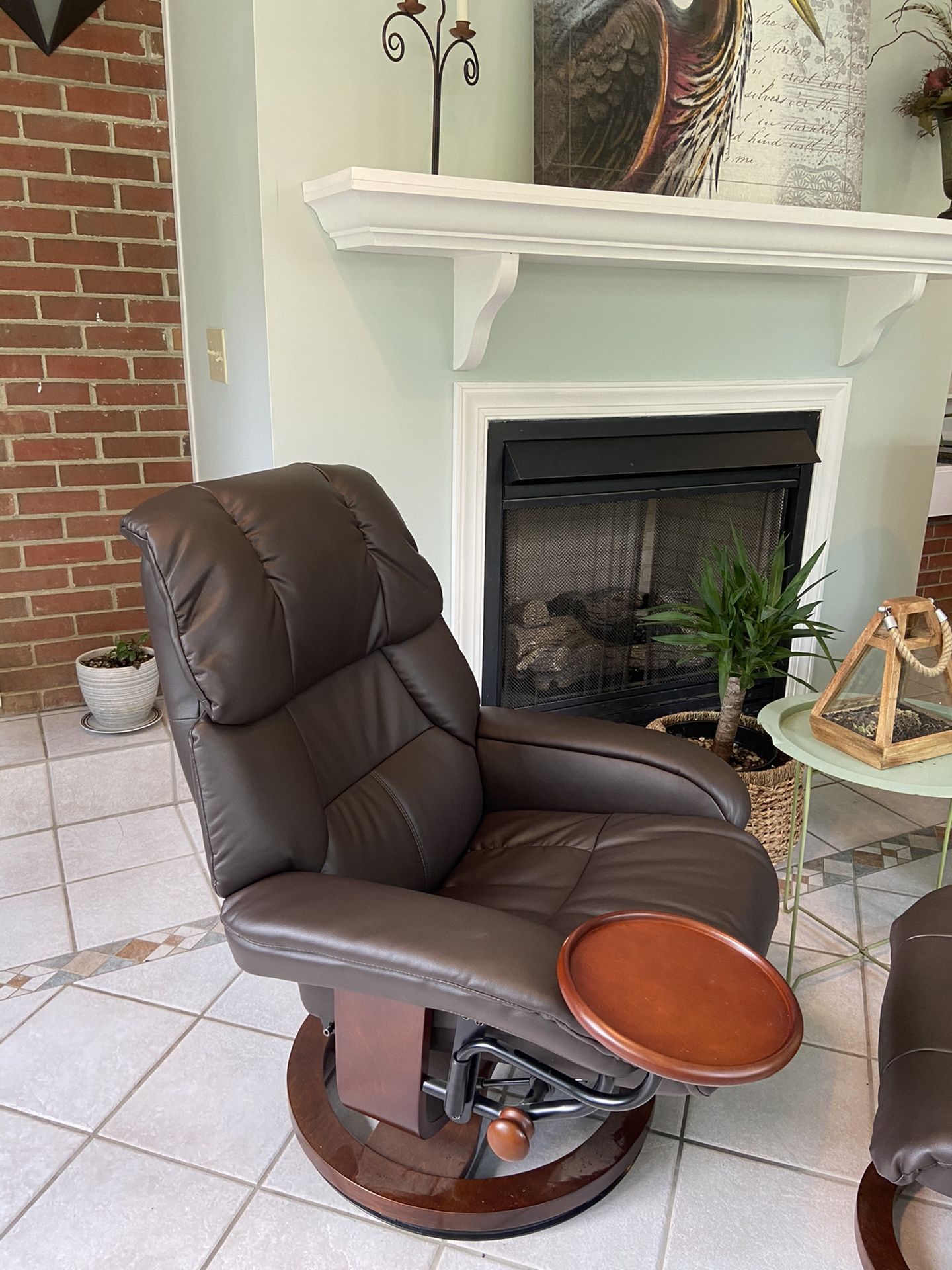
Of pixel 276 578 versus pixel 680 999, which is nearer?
pixel 680 999

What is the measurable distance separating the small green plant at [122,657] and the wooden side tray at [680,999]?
1.91 m

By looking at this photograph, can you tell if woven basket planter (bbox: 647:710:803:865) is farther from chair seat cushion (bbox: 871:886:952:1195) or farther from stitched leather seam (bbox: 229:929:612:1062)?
stitched leather seam (bbox: 229:929:612:1062)

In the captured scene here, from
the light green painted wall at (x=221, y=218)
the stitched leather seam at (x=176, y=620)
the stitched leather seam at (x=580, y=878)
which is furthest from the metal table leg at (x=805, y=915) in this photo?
the light green painted wall at (x=221, y=218)

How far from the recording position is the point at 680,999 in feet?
3.88

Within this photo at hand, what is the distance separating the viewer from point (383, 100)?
215 centimetres

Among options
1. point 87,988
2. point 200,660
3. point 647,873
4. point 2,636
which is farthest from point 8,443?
point 647,873

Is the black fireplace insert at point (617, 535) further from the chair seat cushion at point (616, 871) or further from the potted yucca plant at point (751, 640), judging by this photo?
the chair seat cushion at point (616, 871)

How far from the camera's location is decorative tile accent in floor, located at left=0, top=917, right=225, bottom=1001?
1969 mm

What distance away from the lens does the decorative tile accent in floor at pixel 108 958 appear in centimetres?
197

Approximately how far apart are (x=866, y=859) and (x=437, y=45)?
6.98ft

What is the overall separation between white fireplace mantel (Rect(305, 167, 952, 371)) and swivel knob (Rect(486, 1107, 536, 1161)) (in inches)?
62.5

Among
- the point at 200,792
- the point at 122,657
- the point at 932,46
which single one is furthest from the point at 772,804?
the point at 932,46

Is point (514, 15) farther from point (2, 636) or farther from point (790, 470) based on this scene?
point (2, 636)

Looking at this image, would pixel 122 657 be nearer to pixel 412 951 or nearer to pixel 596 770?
pixel 596 770
